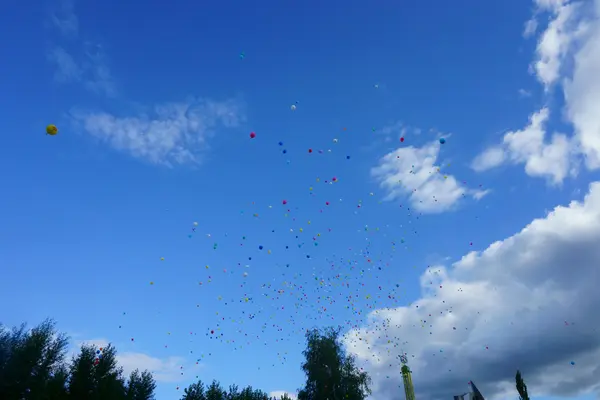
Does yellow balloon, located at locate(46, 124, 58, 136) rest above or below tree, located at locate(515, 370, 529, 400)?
above

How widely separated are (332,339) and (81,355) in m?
31.1

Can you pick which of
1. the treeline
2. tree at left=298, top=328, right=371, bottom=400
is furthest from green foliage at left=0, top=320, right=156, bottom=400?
tree at left=298, top=328, right=371, bottom=400

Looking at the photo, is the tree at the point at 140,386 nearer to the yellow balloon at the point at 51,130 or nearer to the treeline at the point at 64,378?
the treeline at the point at 64,378

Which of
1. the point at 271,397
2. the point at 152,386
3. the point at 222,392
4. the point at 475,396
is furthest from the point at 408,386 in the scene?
the point at 152,386

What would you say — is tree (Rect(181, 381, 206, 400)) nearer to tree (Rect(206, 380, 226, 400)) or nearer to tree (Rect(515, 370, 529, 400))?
tree (Rect(206, 380, 226, 400))

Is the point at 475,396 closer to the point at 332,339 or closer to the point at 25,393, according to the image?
the point at 332,339

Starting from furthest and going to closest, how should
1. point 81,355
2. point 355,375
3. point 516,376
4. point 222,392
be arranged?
1. point 355,375
2. point 222,392
3. point 81,355
4. point 516,376

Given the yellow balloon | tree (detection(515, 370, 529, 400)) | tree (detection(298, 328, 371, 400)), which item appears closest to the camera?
the yellow balloon

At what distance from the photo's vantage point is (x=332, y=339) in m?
56.8

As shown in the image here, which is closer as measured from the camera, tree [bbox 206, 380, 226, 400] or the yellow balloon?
the yellow balloon

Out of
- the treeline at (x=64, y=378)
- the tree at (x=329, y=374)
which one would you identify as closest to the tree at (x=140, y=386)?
the treeline at (x=64, y=378)

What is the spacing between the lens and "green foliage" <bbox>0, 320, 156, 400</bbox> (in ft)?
109

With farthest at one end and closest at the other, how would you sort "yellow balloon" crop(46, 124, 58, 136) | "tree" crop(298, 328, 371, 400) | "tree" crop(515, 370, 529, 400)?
"tree" crop(298, 328, 371, 400) < "tree" crop(515, 370, 529, 400) < "yellow balloon" crop(46, 124, 58, 136)

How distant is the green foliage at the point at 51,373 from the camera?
109ft
